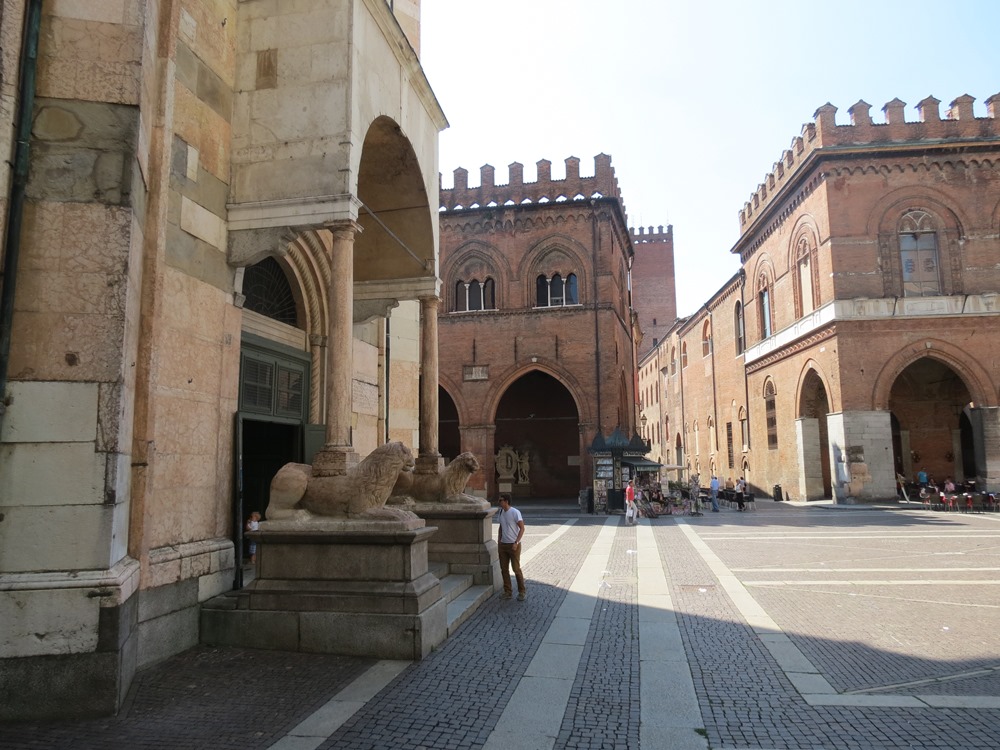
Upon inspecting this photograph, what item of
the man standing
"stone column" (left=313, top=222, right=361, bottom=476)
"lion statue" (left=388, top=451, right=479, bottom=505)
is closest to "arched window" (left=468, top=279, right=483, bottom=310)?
"lion statue" (left=388, top=451, right=479, bottom=505)

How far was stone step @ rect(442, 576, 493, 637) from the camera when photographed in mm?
7066

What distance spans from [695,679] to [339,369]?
4295 millimetres

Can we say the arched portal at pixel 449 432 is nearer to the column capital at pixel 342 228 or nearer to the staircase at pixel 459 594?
the staircase at pixel 459 594

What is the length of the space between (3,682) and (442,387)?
86.4 feet

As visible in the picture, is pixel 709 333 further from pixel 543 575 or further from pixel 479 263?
pixel 543 575

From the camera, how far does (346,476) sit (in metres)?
6.64

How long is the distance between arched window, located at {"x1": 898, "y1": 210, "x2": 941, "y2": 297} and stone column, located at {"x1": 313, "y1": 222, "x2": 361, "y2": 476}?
2406cm

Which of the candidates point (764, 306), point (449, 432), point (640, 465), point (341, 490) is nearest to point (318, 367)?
point (341, 490)

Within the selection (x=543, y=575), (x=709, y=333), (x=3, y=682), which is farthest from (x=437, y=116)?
(x=709, y=333)

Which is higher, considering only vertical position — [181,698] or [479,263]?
[479,263]

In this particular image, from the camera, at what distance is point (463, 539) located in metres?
9.17

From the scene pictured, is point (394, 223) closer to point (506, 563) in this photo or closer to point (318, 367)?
point (318, 367)

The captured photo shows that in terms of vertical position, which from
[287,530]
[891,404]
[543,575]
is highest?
[891,404]

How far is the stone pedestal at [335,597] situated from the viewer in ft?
19.6
